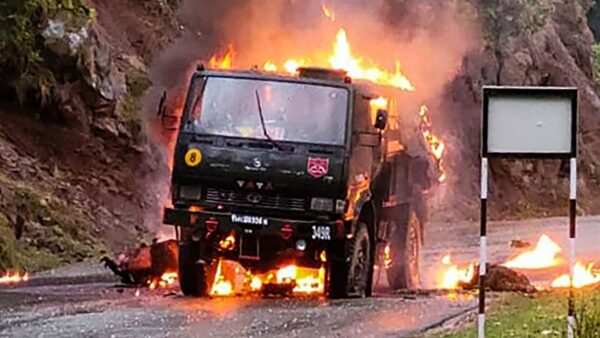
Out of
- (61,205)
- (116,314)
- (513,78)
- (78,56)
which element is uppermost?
(513,78)

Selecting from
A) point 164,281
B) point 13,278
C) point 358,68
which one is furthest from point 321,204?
point 13,278

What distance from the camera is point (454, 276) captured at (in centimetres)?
2034

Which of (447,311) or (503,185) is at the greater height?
(503,185)

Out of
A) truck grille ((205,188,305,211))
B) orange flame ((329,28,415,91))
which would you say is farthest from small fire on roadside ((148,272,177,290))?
orange flame ((329,28,415,91))

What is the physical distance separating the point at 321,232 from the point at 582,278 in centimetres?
521

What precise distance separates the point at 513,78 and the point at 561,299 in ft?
104

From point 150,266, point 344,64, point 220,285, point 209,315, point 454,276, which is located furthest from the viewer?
point 454,276

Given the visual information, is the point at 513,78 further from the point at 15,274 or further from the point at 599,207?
the point at 15,274

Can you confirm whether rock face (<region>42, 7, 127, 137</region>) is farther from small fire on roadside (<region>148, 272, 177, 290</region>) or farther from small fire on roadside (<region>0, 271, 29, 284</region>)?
small fire on roadside (<region>148, 272, 177, 290</region>)

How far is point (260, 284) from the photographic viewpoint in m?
16.8

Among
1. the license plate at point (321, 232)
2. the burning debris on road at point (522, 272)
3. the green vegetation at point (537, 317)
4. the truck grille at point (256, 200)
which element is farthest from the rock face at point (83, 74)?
the green vegetation at point (537, 317)

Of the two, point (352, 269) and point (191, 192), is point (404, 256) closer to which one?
point (352, 269)

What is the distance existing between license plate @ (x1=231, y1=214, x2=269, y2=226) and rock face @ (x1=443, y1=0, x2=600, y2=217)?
26.5 m

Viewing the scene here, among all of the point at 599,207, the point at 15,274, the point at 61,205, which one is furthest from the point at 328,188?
the point at 599,207
